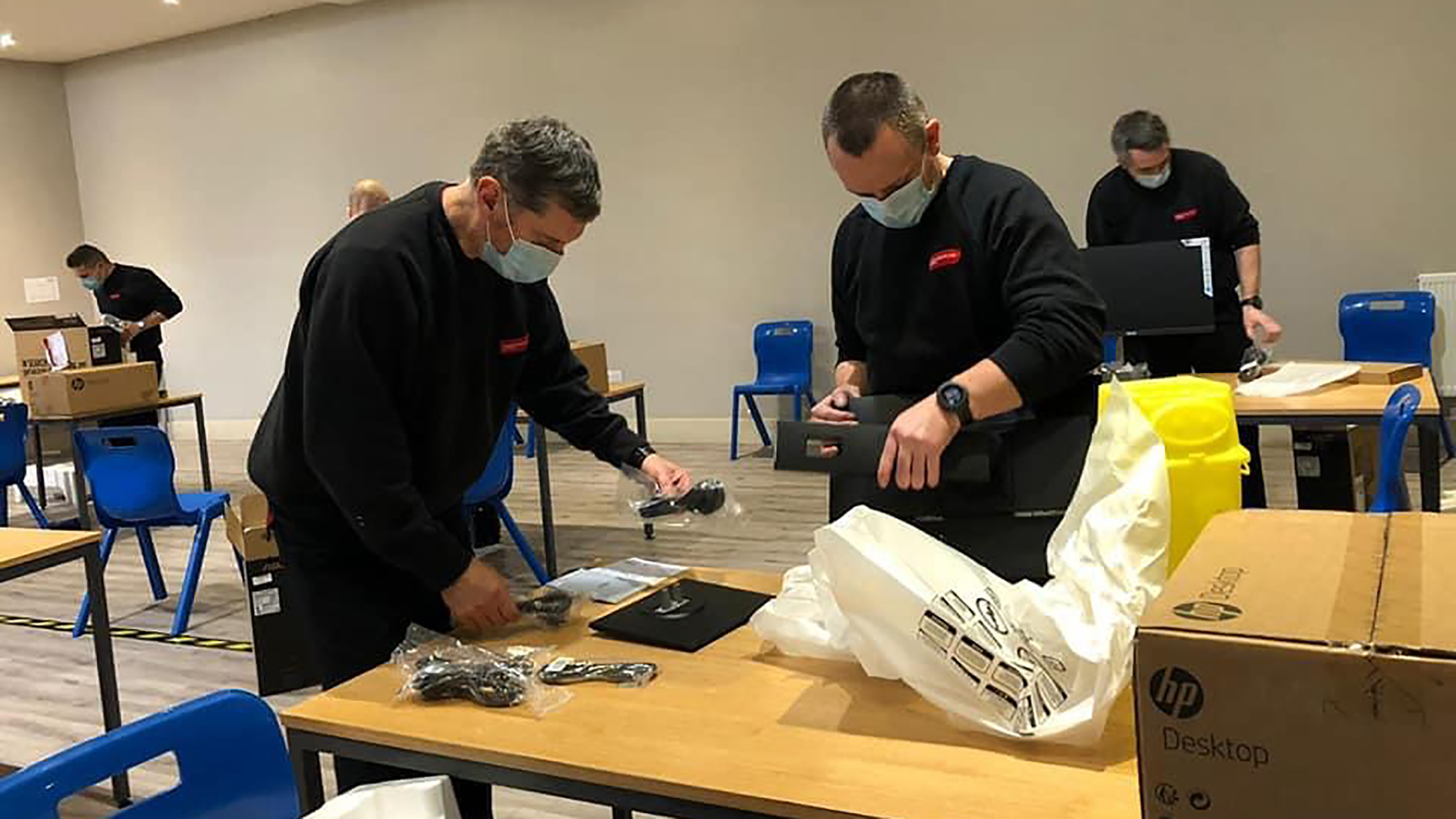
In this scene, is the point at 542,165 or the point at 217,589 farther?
the point at 217,589

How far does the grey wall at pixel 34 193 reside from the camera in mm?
9352

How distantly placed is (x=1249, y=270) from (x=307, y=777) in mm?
3749

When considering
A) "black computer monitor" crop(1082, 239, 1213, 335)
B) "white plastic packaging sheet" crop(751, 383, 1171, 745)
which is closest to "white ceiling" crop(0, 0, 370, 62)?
"black computer monitor" crop(1082, 239, 1213, 335)

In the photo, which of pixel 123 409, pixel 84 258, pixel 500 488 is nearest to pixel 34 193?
pixel 84 258

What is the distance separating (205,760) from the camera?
4.26 feet

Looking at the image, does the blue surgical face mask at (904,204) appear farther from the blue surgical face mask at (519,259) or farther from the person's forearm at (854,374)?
the blue surgical face mask at (519,259)

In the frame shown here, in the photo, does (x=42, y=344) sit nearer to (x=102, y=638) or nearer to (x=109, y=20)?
(x=109, y=20)

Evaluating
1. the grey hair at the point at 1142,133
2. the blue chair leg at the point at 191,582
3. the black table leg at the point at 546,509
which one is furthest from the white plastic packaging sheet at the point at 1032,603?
the blue chair leg at the point at 191,582

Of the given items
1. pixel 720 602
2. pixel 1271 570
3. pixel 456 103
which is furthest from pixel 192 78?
pixel 1271 570

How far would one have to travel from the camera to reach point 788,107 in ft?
22.9

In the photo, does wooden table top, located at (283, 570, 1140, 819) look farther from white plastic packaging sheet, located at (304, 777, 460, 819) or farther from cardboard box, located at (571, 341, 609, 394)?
cardboard box, located at (571, 341, 609, 394)

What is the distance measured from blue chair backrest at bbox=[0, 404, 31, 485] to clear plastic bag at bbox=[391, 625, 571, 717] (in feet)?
14.3

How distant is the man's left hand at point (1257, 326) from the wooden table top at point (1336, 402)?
506 millimetres

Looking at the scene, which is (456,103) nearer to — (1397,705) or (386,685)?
(386,685)
